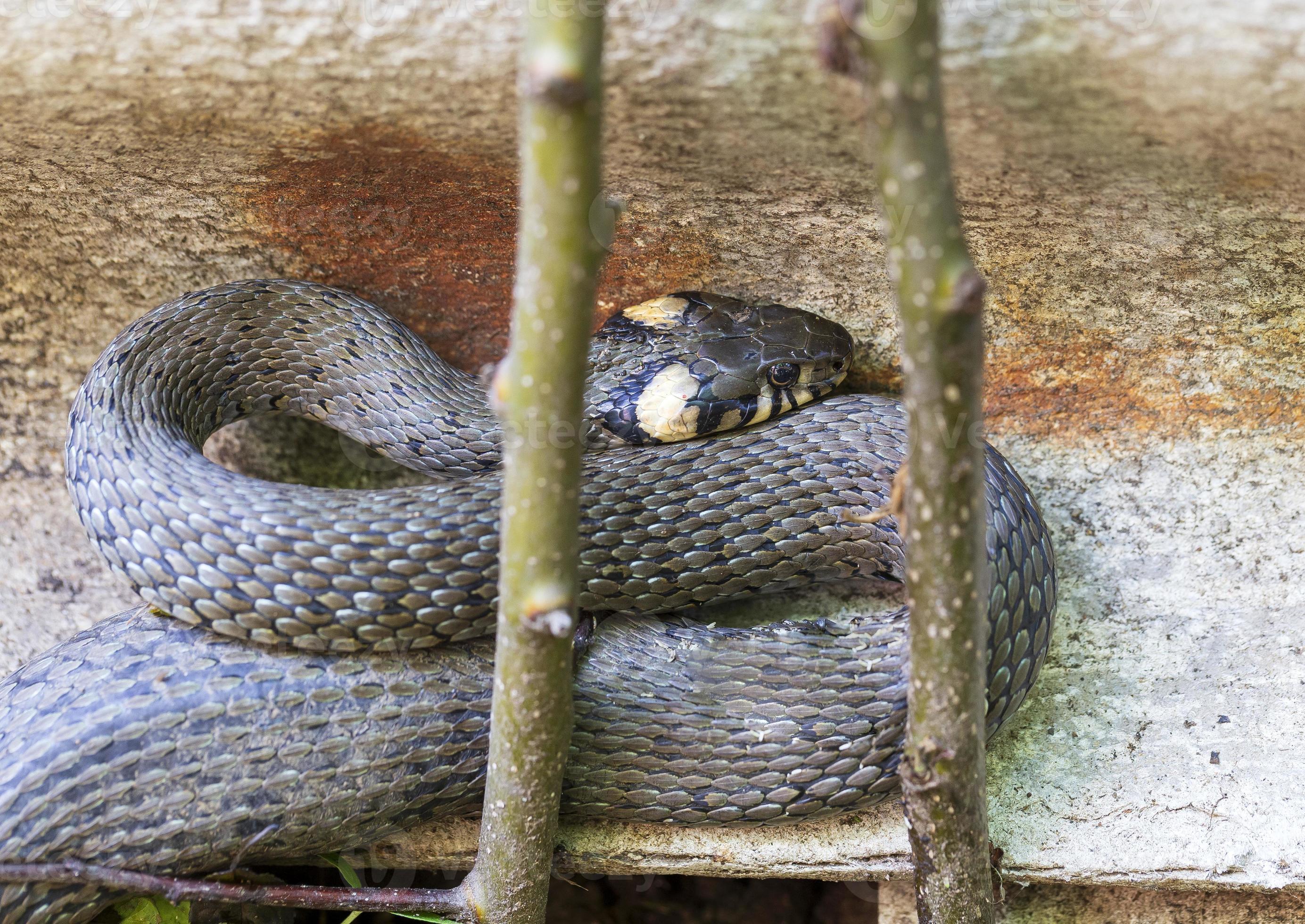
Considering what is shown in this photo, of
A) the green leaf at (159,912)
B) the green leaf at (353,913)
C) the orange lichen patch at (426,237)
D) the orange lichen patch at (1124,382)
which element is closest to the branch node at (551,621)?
the green leaf at (353,913)

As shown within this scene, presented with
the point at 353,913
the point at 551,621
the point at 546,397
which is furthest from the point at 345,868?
the point at 546,397

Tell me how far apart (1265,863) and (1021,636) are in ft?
2.37

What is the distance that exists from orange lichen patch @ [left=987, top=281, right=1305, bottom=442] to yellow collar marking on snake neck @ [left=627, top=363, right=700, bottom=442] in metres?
0.75

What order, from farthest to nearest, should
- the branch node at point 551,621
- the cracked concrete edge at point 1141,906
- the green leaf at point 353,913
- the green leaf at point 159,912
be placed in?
the cracked concrete edge at point 1141,906 → the green leaf at point 159,912 → the green leaf at point 353,913 → the branch node at point 551,621

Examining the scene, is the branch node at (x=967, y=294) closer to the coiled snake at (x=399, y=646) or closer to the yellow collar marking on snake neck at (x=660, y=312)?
the coiled snake at (x=399, y=646)

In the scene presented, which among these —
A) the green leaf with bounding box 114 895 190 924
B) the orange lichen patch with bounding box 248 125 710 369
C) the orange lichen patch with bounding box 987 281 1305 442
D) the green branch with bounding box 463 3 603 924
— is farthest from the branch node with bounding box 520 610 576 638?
the orange lichen patch with bounding box 987 281 1305 442

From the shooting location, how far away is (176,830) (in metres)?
1.92

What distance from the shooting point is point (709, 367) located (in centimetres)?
239

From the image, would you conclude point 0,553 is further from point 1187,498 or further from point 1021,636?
point 1187,498

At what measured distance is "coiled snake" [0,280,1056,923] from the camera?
1947 mm

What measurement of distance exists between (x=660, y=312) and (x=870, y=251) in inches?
20.9

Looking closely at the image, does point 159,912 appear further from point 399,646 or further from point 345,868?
point 399,646

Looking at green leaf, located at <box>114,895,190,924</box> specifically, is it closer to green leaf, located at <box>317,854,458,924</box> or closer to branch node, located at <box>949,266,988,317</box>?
green leaf, located at <box>317,854,458,924</box>

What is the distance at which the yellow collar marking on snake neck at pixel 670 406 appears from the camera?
237 cm
